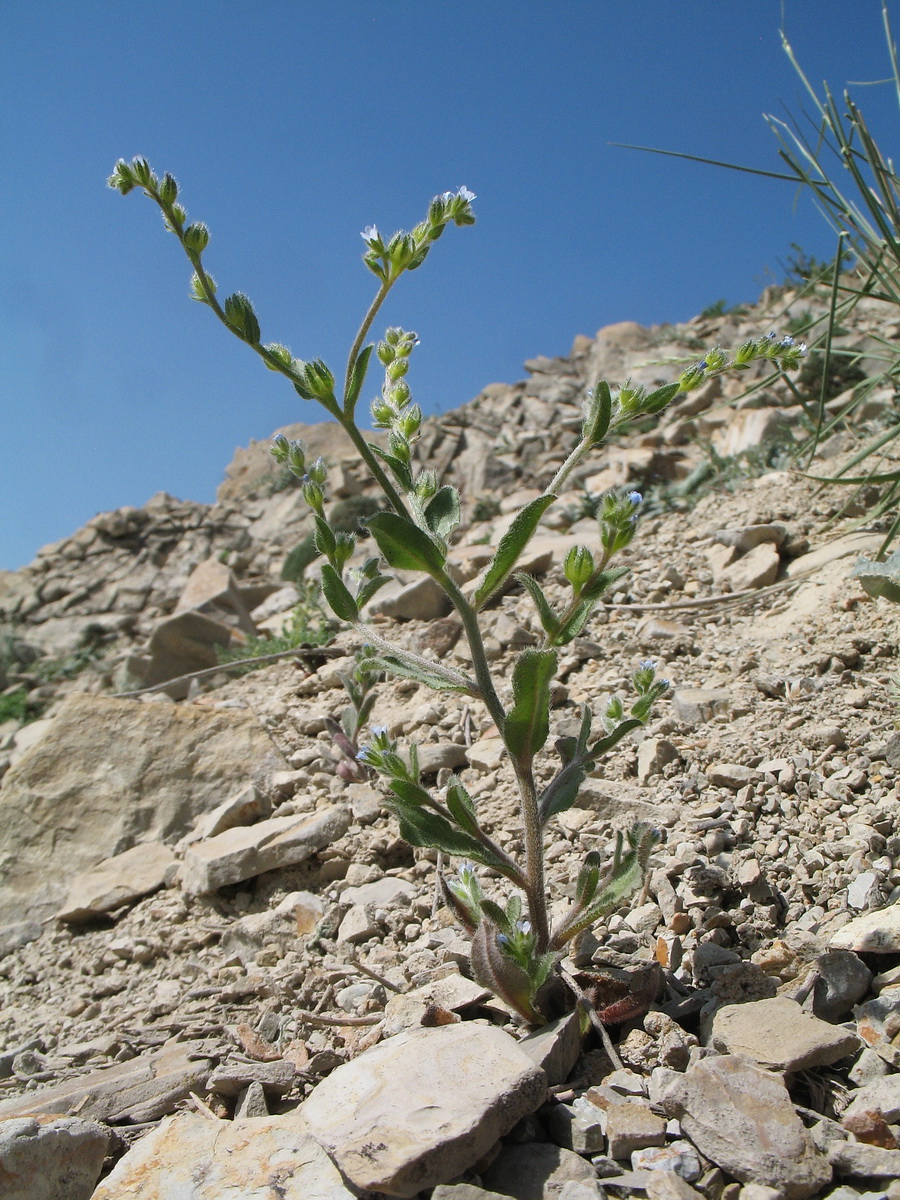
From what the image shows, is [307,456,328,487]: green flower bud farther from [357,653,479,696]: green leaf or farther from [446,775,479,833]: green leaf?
[446,775,479,833]: green leaf

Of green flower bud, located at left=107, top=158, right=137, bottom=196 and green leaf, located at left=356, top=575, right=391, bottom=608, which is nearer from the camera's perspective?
green flower bud, located at left=107, top=158, right=137, bottom=196

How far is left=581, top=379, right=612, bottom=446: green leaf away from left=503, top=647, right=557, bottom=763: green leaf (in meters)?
0.48

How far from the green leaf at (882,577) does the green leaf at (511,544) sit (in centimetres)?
148

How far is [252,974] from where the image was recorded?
2488 millimetres

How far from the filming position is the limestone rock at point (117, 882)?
10.3 feet

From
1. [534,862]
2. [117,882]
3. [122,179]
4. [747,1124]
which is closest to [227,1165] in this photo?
[534,862]

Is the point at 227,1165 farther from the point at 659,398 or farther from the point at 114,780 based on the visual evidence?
the point at 114,780

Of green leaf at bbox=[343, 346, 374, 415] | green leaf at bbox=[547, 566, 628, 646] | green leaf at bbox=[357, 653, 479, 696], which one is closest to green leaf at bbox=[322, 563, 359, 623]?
green leaf at bbox=[357, 653, 479, 696]

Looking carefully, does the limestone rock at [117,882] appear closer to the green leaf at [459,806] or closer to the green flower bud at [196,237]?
the green leaf at [459,806]

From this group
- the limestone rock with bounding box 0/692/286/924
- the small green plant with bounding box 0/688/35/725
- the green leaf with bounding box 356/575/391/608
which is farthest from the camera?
the small green plant with bounding box 0/688/35/725

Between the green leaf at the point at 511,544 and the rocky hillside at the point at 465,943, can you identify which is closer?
the rocky hillside at the point at 465,943

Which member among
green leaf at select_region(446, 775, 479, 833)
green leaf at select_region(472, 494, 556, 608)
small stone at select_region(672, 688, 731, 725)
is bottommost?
green leaf at select_region(446, 775, 479, 833)

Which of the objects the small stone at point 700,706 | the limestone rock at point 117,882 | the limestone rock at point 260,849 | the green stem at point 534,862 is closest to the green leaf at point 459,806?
the green stem at point 534,862

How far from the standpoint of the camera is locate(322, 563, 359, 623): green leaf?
190 centimetres
